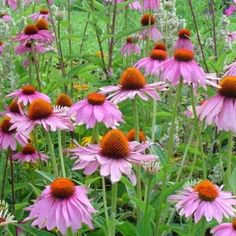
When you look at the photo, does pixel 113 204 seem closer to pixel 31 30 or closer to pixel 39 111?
pixel 39 111

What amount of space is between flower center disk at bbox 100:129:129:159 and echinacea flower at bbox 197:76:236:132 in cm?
19

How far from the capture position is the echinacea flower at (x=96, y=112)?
1.28 metres

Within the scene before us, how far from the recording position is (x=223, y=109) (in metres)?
1.24

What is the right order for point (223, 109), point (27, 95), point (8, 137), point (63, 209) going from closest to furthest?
point (63, 209) → point (223, 109) → point (8, 137) → point (27, 95)

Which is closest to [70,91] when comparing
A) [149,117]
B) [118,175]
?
[149,117]

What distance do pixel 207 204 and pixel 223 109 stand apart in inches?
8.0

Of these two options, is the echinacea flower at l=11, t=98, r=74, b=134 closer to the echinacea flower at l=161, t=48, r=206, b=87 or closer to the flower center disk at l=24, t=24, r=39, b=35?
the echinacea flower at l=161, t=48, r=206, b=87

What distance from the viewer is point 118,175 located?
42.3 inches

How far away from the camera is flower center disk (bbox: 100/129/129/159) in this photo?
1135 mm

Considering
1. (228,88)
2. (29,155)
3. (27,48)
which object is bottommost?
(29,155)

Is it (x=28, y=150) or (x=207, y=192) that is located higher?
(x=207, y=192)

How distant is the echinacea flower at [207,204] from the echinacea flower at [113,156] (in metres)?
0.10

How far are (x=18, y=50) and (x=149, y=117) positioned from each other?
462 mm

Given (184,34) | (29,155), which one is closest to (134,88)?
Result: (29,155)
